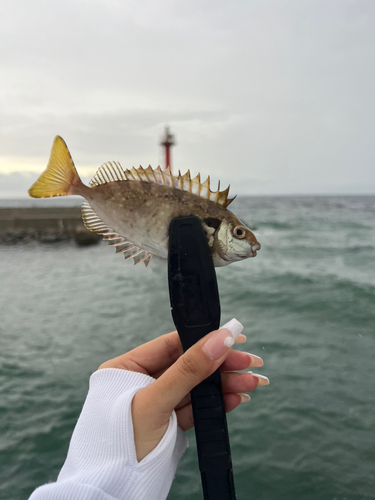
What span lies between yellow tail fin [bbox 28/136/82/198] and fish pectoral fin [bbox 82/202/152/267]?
88 mm

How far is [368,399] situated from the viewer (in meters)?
6.50

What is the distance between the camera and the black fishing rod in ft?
4.41

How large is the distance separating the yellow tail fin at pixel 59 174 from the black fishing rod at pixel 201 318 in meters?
0.36

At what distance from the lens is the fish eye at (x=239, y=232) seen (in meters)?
1.24

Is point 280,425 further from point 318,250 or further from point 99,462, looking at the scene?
point 318,250

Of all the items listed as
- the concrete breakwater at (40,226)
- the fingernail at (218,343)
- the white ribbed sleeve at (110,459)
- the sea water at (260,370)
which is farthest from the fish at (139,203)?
the concrete breakwater at (40,226)

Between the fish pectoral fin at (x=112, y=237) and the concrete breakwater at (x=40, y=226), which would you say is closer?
the fish pectoral fin at (x=112, y=237)

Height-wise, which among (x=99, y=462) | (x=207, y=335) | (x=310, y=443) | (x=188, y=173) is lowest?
(x=310, y=443)

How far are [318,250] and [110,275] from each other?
39.7 feet

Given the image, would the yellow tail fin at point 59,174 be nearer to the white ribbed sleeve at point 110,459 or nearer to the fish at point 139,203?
the fish at point 139,203

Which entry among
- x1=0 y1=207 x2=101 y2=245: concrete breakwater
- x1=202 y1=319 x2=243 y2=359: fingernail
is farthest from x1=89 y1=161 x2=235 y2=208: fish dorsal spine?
x1=0 y1=207 x2=101 y2=245: concrete breakwater

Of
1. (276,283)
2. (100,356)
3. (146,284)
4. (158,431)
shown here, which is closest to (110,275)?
(146,284)

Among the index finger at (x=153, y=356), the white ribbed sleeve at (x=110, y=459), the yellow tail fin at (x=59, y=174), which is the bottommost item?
the white ribbed sleeve at (x=110, y=459)

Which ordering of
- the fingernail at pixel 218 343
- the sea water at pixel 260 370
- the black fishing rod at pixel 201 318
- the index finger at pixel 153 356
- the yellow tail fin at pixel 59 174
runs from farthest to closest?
the sea water at pixel 260 370, the index finger at pixel 153 356, the fingernail at pixel 218 343, the black fishing rod at pixel 201 318, the yellow tail fin at pixel 59 174
